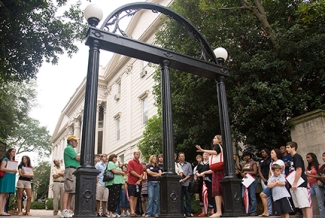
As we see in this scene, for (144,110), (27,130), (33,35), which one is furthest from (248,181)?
(27,130)

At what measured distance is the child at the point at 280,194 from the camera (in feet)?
19.7

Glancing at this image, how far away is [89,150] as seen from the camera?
5.19m

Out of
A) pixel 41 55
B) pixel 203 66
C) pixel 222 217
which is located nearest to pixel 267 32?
pixel 203 66

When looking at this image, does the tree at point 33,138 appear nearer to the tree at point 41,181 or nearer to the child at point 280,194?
the tree at point 41,181

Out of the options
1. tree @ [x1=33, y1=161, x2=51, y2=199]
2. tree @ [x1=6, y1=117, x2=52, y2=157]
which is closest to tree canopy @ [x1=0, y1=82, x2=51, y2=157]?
tree @ [x1=6, y1=117, x2=52, y2=157]

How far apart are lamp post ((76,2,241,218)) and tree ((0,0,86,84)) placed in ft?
13.6

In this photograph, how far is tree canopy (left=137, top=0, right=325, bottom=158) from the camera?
9.86 metres

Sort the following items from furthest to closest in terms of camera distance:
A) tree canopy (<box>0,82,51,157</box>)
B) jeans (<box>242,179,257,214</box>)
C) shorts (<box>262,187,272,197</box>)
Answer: tree canopy (<box>0,82,51,157</box>), jeans (<box>242,179,257,214</box>), shorts (<box>262,187,272,197</box>)

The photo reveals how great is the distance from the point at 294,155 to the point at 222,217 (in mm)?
1954

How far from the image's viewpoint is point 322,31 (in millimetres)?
10117

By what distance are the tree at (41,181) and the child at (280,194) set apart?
60.3 meters

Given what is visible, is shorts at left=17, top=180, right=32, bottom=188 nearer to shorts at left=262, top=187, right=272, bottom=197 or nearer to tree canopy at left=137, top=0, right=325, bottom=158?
tree canopy at left=137, top=0, right=325, bottom=158

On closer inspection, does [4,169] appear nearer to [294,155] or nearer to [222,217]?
[222,217]

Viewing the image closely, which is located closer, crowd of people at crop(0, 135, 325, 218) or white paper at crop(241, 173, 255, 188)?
crowd of people at crop(0, 135, 325, 218)
